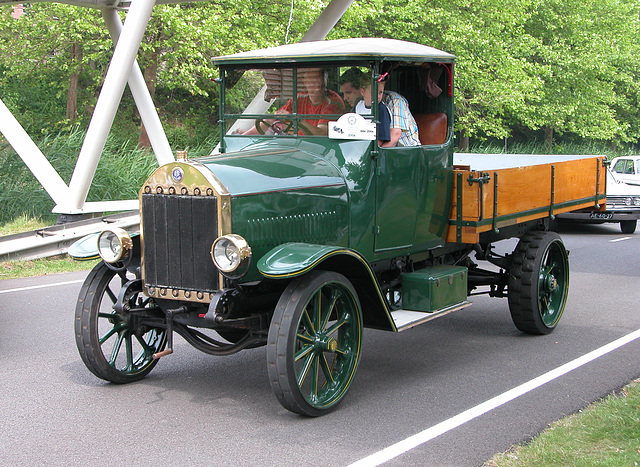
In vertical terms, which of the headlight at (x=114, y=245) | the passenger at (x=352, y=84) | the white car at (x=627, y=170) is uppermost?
the passenger at (x=352, y=84)

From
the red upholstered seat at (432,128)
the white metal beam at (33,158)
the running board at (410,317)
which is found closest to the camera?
the running board at (410,317)

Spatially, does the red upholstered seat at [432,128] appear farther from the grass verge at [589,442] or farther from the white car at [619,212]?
the white car at [619,212]

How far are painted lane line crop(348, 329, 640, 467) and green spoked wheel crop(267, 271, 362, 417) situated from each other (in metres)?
0.66

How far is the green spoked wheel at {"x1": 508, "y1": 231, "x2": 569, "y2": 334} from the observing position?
285 inches

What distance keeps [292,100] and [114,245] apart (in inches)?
69.5

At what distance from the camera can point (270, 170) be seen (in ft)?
17.9

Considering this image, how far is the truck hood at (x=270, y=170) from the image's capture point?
5191 mm

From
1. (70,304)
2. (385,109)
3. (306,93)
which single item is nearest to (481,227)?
(385,109)

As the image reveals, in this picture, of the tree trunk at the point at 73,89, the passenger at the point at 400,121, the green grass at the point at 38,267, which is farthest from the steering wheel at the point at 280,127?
the tree trunk at the point at 73,89

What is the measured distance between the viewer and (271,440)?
475 centimetres

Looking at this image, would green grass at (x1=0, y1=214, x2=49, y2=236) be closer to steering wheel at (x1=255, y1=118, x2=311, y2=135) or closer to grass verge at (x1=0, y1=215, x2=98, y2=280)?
grass verge at (x1=0, y1=215, x2=98, y2=280)

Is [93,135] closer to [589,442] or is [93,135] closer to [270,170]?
[270,170]

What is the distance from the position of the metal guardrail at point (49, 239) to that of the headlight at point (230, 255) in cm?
626

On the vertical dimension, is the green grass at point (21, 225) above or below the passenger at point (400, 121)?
below
